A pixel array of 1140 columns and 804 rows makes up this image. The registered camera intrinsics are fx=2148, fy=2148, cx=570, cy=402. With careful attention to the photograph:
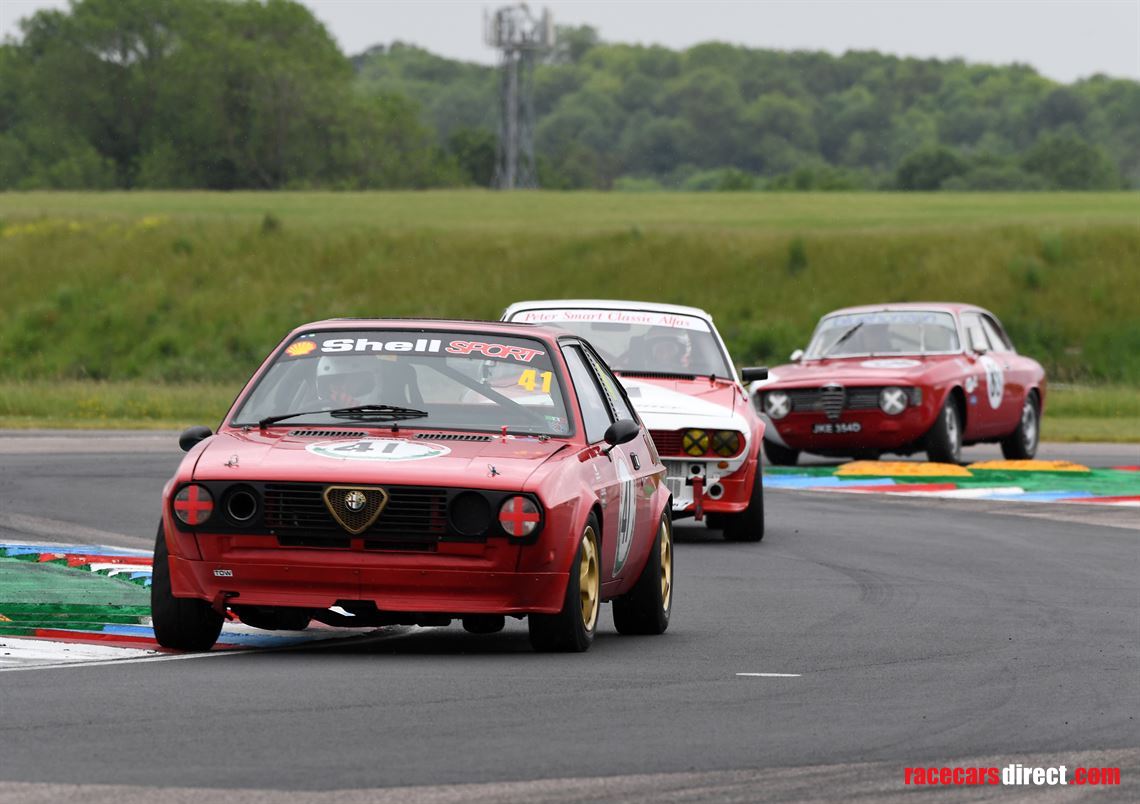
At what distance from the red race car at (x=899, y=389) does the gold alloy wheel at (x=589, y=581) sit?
38.3ft

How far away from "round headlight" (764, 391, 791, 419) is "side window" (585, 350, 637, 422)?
10482 millimetres

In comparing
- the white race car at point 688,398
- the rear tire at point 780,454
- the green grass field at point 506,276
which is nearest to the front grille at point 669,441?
the white race car at point 688,398

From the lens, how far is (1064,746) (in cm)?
646

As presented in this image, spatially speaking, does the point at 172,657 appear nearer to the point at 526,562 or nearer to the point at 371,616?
the point at 371,616

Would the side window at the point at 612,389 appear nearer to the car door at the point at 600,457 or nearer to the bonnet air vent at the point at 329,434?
the car door at the point at 600,457

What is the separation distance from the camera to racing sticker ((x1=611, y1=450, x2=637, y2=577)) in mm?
9047

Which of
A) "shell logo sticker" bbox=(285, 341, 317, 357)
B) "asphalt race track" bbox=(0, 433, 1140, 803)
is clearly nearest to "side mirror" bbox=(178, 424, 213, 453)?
"shell logo sticker" bbox=(285, 341, 317, 357)

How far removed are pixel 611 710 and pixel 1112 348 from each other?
41288 millimetres

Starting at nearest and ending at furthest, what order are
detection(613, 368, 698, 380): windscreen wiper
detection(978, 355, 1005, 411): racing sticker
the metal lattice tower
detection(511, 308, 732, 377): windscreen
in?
detection(613, 368, 698, 380): windscreen wiper < detection(511, 308, 732, 377): windscreen < detection(978, 355, 1005, 411): racing sticker < the metal lattice tower

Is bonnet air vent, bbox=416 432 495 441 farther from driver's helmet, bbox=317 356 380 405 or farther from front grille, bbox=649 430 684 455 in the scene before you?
front grille, bbox=649 430 684 455

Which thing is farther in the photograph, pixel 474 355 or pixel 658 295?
pixel 658 295

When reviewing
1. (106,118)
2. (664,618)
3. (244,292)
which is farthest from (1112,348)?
(106,118)

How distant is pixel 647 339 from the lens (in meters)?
15.4

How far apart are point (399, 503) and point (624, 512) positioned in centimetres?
144
